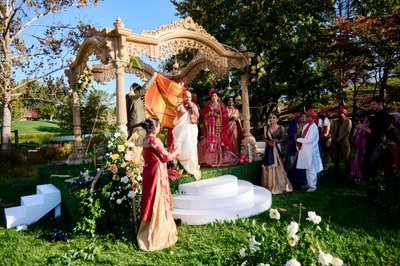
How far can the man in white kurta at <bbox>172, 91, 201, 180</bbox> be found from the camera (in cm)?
623

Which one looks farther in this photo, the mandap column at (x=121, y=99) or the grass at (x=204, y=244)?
the mandap column at (x=121, y=99)

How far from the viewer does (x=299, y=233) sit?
7.71 ft

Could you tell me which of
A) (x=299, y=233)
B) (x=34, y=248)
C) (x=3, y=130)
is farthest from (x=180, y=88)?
(x=3, y=130)

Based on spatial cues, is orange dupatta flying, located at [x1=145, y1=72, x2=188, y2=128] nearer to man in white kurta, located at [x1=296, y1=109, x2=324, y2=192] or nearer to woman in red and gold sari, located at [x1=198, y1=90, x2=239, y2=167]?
woman in red and gold sari, located at [x1=198, y1=90, x2=239, y2=167]

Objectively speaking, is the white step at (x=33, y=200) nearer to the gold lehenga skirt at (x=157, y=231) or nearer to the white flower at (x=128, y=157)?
the white flower at (x=128, y=157)

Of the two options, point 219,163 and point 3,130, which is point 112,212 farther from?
point 3,130

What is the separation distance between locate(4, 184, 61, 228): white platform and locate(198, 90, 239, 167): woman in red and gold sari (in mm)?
3638

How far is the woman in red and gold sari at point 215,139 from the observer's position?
788cm

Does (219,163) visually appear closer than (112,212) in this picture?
No

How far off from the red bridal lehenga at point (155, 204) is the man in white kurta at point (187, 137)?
1.80m

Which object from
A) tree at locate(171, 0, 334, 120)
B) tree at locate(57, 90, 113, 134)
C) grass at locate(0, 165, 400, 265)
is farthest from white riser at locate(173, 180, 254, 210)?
tree at locate(57, 90, 113, 134)

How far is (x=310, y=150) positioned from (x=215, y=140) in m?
2.51

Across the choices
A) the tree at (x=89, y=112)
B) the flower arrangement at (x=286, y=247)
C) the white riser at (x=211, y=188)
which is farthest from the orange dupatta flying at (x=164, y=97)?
the tree at (x=89, y=112)

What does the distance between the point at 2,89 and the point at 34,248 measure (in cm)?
1000
